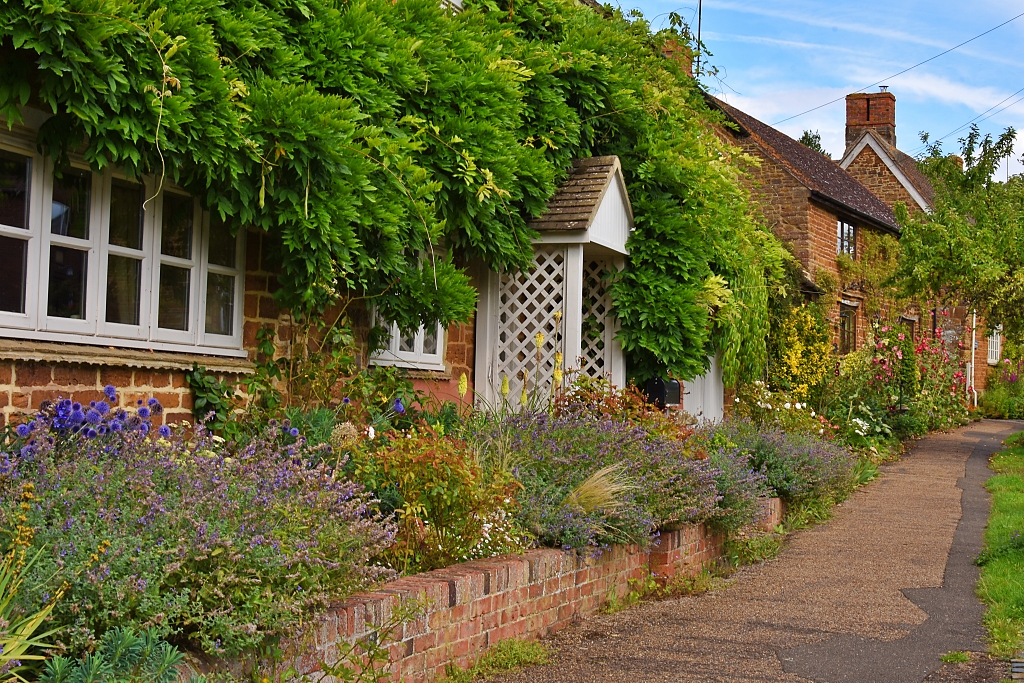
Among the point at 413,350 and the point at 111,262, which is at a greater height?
the point at 111,262

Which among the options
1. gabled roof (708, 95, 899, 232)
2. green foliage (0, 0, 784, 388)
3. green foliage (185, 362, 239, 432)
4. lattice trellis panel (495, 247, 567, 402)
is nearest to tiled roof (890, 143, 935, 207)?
gabled roof (708, 95, 899, 232)

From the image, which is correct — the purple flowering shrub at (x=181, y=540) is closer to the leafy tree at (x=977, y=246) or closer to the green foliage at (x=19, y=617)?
the green foliage at (x=19, y=617)

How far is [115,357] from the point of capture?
620 centimetres

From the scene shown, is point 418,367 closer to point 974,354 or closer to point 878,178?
point 878,178

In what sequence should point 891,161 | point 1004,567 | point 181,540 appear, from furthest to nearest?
1. point 891,161
2. point 1004,567
3. point 181,540

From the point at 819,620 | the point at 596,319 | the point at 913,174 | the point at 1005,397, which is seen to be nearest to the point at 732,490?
the point at 819,620

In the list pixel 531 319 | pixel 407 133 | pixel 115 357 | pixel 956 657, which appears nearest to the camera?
pixel 956 657

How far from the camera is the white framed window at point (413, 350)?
29.6 ft

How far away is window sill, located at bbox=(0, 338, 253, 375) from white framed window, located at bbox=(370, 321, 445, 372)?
6.19 feet

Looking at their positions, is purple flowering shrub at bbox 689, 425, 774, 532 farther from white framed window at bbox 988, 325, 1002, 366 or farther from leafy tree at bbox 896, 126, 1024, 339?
white framed window at bbox 988, 325, 1002, 366

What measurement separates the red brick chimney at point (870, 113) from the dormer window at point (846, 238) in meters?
9.96

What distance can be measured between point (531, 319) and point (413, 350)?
4.45 ft

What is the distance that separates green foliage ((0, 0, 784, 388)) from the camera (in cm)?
563

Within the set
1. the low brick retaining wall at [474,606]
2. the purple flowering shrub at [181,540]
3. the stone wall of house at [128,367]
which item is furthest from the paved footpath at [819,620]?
the stone wall of house at [128,367]
